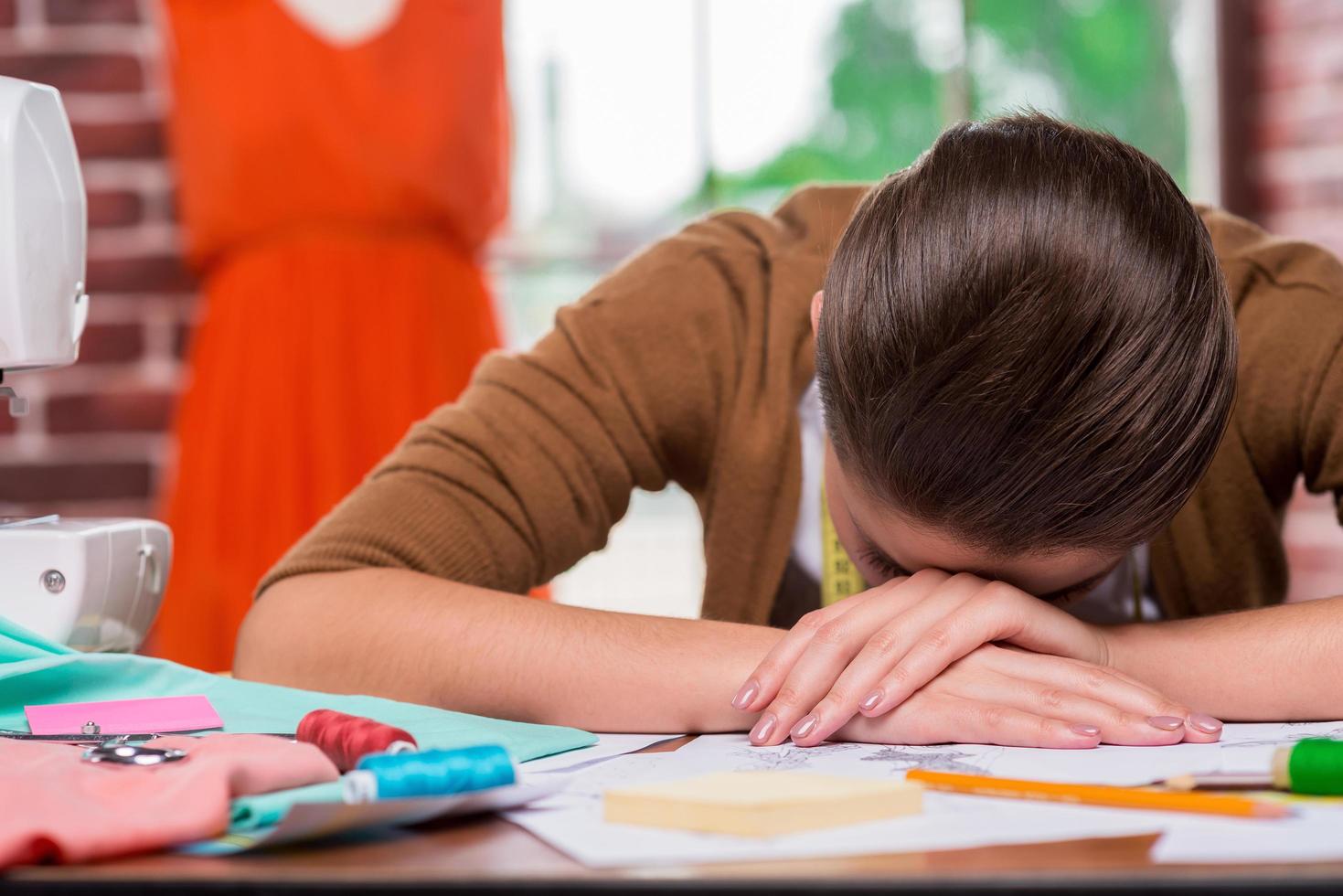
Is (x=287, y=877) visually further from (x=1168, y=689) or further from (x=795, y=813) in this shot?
(x=1168, y=689)

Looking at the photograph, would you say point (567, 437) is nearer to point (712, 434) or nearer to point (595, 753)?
point (712, 434)

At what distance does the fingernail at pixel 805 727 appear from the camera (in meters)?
0.77

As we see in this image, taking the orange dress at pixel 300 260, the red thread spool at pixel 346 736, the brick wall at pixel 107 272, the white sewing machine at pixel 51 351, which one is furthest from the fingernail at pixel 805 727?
the brick wall at pixel 107 272

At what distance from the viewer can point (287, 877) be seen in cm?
47

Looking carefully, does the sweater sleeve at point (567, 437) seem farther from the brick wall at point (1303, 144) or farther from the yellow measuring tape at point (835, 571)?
the brick wall at point (1303, 144)

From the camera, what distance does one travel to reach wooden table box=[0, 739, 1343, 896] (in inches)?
17.4

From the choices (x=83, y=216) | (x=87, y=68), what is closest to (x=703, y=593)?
(x=83, y=216)

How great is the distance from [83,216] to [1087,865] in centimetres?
84

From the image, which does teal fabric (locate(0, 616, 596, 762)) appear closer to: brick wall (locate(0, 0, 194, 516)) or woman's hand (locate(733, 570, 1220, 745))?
woman's hand (locate(733, 570, 1220, 745))

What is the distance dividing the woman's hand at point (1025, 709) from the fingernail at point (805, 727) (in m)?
0.03

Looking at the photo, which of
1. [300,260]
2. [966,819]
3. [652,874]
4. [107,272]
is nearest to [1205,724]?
[966,819]

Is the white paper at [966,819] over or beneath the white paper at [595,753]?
over

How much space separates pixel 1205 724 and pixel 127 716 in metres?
0.60

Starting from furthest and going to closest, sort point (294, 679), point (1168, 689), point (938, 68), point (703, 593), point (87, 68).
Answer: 1. point (938, 68)
2. point (87, 68)
3. point (703, 593)
4. point (294, 679)
5. point (1168, 689)
